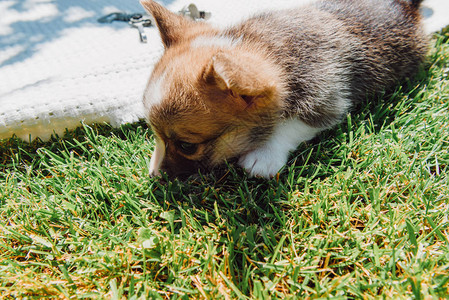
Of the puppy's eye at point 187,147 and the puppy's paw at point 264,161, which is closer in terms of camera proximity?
the puppy's eye at point 187,147

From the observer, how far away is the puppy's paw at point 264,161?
1884mm

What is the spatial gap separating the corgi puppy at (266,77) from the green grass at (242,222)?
0.14 m

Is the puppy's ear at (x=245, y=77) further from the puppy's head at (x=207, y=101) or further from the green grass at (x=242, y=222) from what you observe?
the green grass at (x=242, y=222)

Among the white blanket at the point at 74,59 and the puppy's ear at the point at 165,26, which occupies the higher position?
the puppy's ear at the point at 165,26

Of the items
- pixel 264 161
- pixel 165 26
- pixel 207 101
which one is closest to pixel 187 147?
pixel 207 101

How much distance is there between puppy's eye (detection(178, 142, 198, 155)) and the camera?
1.77 metres

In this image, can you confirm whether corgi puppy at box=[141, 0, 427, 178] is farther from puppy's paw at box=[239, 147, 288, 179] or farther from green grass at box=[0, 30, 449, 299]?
green grass at box=[0, 30, 449, 299]

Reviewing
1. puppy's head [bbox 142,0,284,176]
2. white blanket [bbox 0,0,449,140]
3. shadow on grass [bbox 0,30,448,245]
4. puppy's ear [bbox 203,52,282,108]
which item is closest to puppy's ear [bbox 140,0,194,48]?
puppy's head [bbox 142,0,284,176]

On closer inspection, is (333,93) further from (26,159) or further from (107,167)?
(26,159)

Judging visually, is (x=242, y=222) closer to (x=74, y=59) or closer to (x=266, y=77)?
(x=266, y=77)

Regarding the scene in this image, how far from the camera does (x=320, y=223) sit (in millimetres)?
1611

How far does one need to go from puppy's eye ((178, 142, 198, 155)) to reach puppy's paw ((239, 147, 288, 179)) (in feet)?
1.06

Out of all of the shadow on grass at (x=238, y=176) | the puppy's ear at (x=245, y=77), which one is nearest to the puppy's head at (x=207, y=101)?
the puppy's ear at (x=245, y=77)

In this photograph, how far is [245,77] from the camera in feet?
4.66
